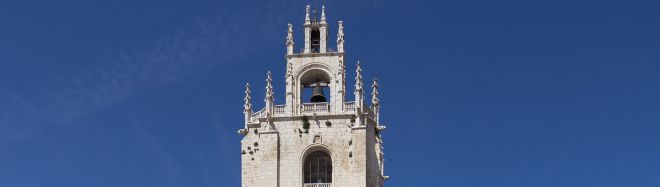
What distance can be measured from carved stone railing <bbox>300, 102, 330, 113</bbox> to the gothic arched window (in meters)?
2.19

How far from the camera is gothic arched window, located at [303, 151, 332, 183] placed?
7188 cm

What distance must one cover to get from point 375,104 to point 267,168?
743 centimetres

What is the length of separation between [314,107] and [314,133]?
1.54 metres

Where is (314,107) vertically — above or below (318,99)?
Result: below

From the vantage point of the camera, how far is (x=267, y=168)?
71188mm

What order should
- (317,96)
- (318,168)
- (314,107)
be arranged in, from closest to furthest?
(318,168)
(314,107)
(317,96)

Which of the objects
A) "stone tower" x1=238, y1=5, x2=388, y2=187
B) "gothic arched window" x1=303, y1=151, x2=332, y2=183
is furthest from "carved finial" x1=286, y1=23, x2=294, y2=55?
"gothic arched window" x1=303, y1=151, x2=332, y2=183

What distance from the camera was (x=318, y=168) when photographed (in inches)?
2837

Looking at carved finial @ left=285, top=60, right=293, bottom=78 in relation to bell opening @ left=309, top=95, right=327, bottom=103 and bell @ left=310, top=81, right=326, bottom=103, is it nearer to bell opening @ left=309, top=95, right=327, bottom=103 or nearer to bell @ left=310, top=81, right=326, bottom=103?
bell @ left=310, top=81, right=326, bottom=103

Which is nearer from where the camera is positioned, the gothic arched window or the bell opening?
the gothic arched window

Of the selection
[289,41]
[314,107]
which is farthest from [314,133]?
[289,41]

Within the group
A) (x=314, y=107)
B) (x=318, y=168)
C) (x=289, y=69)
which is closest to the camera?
(x=318, y=168)

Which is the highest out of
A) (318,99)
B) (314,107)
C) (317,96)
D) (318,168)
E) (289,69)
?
(289,69)

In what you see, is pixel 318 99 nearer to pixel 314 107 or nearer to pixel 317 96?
pixel 317 96
